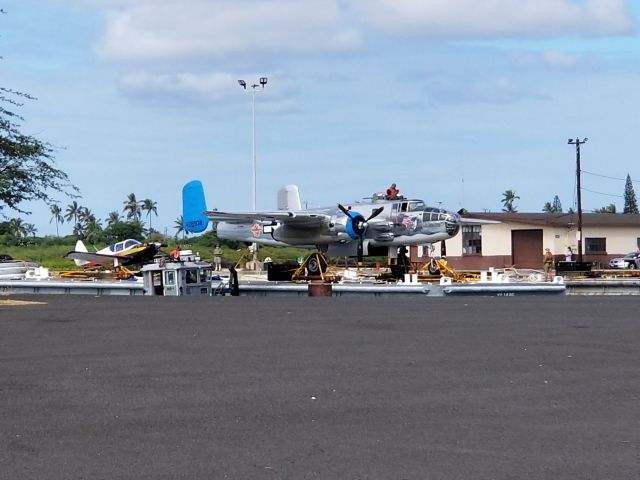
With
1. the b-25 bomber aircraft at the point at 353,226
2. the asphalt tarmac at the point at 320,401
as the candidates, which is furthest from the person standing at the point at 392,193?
the asphalt tarmac at the point at 320,401

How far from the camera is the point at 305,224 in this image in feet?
139

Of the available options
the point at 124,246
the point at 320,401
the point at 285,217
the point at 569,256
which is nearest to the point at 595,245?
the point at 569,256

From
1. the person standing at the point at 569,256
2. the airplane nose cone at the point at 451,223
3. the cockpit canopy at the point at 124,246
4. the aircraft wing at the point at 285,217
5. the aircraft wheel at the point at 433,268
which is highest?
the aircraft wing at the point at 285,217

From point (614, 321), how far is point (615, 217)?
190 ft

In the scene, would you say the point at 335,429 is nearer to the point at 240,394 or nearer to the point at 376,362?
the point at 240,394

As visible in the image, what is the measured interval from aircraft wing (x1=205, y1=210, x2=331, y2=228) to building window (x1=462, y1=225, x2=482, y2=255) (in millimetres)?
29734

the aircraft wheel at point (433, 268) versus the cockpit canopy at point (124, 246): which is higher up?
the cockpit canopy at point (124, 246)

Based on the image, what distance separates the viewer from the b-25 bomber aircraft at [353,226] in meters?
39.2

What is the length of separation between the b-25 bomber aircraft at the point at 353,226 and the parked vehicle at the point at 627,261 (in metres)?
25.9

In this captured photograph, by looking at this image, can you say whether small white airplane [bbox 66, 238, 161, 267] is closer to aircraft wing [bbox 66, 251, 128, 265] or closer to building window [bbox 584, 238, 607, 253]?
aircraft wing [bbox 66, 251, 128, 265]

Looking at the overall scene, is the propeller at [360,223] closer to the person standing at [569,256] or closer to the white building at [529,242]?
the person standing at [569,256]

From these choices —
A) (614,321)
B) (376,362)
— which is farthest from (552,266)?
(376,362)

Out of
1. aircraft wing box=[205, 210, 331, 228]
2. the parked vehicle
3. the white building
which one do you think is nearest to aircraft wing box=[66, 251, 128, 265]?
aircraft wing box=[205, 210, 331, 228]

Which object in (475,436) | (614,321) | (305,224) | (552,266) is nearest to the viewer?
(475,436)
